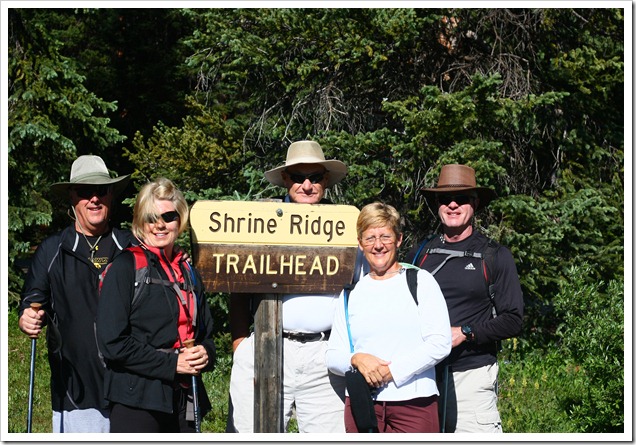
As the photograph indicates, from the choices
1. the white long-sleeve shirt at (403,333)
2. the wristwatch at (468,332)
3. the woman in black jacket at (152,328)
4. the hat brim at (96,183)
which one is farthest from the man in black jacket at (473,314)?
the hat brim at (96,183)

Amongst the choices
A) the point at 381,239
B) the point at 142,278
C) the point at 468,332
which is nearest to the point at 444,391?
the point at 468,332

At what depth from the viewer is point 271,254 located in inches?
167

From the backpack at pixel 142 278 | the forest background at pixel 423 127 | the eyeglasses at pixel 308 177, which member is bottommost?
the backpack at pixel 142 278

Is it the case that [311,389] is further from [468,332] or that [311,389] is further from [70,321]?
[70,321]

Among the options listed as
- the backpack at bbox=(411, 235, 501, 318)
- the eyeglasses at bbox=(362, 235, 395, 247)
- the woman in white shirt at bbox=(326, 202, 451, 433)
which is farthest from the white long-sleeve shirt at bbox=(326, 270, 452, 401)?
the backpack at bbox=(411, 235, 501, 318)

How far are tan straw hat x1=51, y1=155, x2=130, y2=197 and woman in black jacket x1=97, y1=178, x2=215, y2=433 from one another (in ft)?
2.10

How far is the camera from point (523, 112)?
856 centimetres

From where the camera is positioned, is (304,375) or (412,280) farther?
(304,375)

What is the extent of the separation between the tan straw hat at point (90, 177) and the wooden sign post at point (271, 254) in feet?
2.09

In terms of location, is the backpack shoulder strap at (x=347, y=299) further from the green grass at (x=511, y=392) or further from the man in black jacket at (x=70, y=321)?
the green grass at (x=511, y=392)

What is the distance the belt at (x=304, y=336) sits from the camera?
439cm

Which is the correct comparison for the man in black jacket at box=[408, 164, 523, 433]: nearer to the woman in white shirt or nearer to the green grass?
the woman in white shirt

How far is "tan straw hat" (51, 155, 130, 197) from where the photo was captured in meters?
4.48

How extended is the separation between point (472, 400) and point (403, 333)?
830mm
